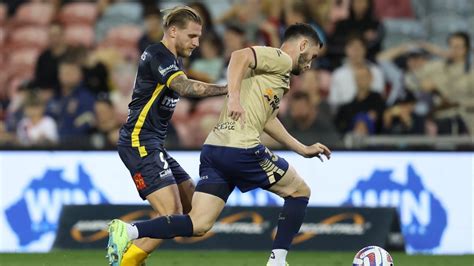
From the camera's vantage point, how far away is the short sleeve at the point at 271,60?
832 centimetres

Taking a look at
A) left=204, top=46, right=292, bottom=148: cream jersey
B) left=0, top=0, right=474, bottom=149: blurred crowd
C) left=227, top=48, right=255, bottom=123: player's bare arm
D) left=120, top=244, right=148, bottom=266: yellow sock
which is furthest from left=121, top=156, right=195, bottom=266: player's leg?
left=0, top=0, right=474, bottom=149: blurred crowd

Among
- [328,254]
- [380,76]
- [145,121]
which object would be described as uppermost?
[380,76]

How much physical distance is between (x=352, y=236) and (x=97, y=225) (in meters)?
3.17

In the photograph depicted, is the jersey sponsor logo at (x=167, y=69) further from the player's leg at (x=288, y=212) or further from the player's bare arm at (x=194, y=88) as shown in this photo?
the player's leg at (x=288, y=212)

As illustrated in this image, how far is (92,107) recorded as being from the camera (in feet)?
51.5

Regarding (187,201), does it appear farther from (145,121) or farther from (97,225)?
(97,225)

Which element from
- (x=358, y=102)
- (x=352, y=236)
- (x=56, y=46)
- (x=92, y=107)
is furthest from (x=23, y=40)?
(x=352, y=236)

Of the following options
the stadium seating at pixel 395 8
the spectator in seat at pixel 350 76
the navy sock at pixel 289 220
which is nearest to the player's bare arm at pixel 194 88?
the navy sock at pixel 289 220

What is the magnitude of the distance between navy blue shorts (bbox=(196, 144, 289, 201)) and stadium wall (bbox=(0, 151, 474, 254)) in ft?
17.3

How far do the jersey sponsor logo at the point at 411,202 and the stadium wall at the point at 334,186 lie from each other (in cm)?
Answer: 1

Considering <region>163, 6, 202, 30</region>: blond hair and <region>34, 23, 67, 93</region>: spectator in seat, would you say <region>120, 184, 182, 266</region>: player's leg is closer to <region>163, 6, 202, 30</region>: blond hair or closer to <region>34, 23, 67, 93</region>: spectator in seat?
<region>163, 6, 202, 30</region>: blond hair

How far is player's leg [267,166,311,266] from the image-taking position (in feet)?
28.3

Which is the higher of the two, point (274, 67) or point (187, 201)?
point (274, 67)

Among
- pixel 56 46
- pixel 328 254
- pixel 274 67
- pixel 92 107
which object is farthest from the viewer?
pixel 56 46
